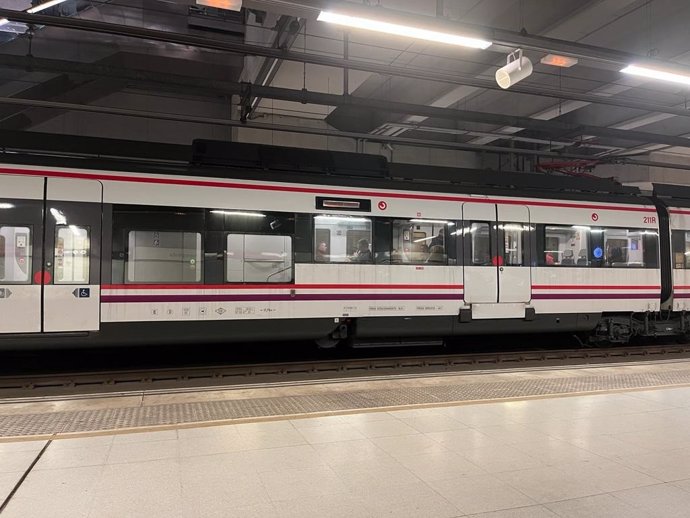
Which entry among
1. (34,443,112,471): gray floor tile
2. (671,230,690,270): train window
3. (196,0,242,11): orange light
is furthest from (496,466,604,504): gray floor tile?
(671,230,690,270): train window

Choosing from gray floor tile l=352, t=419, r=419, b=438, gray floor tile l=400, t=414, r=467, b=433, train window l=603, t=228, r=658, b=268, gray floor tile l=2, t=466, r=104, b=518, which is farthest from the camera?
train window l=603, t=228, r=658, b=268

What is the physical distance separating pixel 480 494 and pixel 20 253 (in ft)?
20.7

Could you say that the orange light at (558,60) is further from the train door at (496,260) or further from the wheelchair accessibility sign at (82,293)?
the wheelchair accessibility sign at (82,293)

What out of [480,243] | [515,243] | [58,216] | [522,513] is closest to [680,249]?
[515,243]

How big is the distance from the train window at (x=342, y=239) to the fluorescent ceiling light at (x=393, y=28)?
3.20 m

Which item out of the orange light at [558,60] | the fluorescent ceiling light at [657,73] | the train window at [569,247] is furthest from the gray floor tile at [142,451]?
the train window at [569,247]

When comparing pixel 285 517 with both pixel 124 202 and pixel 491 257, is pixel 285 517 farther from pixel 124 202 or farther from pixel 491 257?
pixel 491 257

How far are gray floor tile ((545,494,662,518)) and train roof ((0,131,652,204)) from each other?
5756mm

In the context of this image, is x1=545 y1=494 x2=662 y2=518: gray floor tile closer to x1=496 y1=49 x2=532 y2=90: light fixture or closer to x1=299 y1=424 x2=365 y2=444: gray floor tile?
x1=299 y1=424 x2=365 y2=444: gray floor tile

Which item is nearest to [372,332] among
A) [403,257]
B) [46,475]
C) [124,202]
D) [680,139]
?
[403,257]

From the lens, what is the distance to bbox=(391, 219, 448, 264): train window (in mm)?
8398

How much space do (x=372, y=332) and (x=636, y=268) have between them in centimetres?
562

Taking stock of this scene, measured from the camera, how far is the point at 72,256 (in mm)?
6855

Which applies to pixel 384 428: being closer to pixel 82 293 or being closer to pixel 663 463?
pixel 663 463
